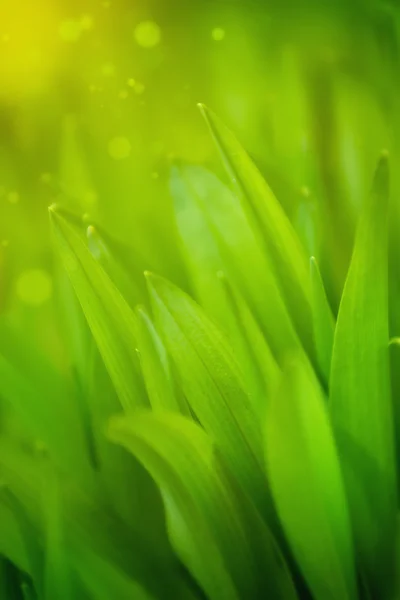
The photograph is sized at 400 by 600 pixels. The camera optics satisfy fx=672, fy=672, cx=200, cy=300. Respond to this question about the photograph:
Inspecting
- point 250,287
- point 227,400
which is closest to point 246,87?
point 250,287

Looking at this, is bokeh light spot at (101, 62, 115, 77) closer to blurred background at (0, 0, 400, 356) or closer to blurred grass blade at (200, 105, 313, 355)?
blurred background at (0, 0, 400, 356)

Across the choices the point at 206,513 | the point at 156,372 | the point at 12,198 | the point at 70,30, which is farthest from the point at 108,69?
the point at 206,513

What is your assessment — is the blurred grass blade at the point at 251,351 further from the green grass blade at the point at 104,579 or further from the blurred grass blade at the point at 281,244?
the green grass blade at the point at 104,579

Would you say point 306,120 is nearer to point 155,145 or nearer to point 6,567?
point 155,145

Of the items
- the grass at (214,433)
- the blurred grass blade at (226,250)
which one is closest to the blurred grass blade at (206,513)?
the grass at (214,433)

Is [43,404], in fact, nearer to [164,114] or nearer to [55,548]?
[55,548]

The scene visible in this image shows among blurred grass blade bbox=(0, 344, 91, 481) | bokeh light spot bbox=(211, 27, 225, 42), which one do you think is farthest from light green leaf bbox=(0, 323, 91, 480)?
bokeh light spot bbox=(211, 27, 225, 42)
